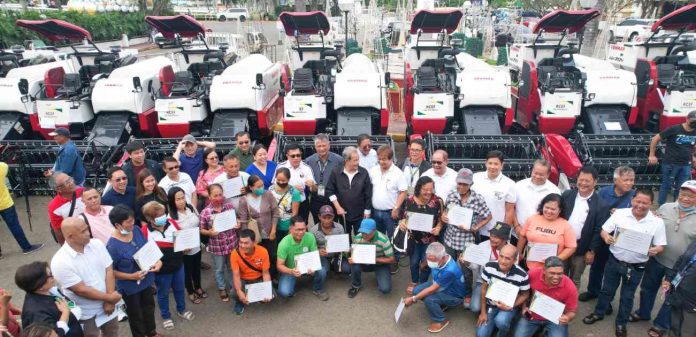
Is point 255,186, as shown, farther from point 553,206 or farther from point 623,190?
point 623,190

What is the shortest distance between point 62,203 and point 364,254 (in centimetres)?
286

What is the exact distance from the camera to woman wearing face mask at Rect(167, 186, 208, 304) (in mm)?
4023

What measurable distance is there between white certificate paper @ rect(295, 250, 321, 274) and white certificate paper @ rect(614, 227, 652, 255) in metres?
2.62

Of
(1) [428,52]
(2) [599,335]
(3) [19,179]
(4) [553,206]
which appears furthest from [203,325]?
(1) [428,52]

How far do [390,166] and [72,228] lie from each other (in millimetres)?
2944

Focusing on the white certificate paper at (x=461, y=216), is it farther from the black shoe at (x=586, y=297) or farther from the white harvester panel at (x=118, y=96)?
the white harvester panel at (x=118, y=96)

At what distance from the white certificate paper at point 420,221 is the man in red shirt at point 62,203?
3.08m

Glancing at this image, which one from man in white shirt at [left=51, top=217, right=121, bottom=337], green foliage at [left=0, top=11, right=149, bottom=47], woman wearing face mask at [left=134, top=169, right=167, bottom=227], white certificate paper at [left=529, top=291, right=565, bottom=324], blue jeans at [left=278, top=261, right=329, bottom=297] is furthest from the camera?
green foliage at [left=0, top=11, right=149, bottom=47]

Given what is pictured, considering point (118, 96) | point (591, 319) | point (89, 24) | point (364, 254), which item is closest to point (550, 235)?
point (591, 319)

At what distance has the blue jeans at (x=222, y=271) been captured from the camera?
447 centimetres

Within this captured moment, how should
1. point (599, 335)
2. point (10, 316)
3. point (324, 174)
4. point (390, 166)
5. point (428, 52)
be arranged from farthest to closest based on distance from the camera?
point (428, 52) < point (324, 174) < point (390, 166) < point (599, 335) < point (10, 316)

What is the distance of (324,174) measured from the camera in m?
5.25

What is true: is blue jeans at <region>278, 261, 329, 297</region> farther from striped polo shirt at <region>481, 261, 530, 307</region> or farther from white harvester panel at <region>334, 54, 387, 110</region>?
Result: white harvester panel at <region>334, 54, 387, 110</region>

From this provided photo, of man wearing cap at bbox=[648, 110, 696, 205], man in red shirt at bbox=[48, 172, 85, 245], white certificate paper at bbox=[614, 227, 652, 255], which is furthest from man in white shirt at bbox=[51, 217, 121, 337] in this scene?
man wearing cap at bbox=[648, 110, 696, 205]
